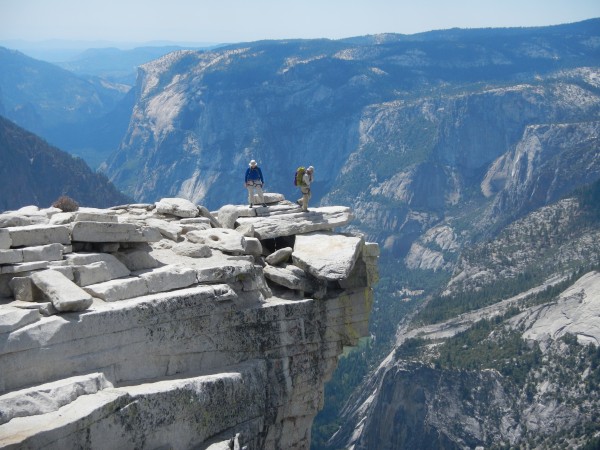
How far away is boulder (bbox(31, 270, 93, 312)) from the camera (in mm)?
24375

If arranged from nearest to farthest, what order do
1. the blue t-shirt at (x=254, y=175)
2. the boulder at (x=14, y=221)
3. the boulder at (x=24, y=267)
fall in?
the boulder at (x=24, y=267)
the boulder at (x=14, y=221)
the blue t-shirt at (x=254, y=175)

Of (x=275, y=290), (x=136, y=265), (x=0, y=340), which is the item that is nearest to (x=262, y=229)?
(x=275, y=290)

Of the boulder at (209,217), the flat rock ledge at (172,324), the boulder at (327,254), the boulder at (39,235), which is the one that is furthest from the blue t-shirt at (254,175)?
the boulder at (39,235)

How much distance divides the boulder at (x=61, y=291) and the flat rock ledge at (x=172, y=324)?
0.04 meters

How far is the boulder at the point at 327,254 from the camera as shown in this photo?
3300cm

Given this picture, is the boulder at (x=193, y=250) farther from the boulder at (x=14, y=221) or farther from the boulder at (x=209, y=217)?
the boulder at (x=14, y=221)

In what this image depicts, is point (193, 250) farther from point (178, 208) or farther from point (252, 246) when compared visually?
point (178, 208)

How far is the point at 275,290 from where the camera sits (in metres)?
33.0

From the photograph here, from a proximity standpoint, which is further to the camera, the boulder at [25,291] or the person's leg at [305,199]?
the person's leg at [305,199]

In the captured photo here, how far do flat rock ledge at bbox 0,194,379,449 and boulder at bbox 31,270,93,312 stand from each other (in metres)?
0.04

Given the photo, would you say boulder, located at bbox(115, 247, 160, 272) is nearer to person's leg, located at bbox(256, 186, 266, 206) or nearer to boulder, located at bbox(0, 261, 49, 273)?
boulder, located at bbox(0, 261, 49, 273)

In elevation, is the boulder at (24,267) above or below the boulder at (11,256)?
below

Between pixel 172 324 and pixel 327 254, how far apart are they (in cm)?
870

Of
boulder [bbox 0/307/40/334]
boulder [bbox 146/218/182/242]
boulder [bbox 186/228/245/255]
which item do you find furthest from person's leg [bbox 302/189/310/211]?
boulder [bbox 0/307/40/334]
